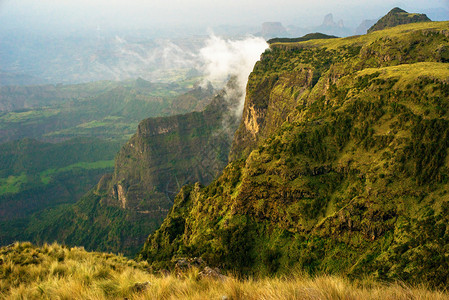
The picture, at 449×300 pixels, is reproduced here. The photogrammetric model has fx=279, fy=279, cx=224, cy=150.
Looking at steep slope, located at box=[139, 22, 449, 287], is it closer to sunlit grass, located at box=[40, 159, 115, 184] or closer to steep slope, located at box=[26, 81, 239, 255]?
steep slope, located at box=[26, 81, 239, 255]

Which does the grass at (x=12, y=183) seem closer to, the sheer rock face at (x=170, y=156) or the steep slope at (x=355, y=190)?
the sheer rock face at (x=170, y=156)

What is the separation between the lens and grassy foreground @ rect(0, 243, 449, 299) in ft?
21.9

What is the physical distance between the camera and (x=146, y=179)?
381 feet

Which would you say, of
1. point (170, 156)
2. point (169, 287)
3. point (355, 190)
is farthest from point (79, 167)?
point (169, 287)

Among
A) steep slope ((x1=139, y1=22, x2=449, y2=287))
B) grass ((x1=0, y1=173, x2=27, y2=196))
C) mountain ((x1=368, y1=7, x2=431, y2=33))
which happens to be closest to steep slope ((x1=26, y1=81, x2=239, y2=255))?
grass ((x1=0, y1=173, x2=27, y2=196))

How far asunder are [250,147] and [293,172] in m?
52.0

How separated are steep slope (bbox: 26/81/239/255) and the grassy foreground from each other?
9114 cm

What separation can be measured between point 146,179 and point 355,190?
334ft

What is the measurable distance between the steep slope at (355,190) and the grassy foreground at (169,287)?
38.8 ft

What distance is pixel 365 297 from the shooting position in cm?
643

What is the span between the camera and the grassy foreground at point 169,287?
668cm

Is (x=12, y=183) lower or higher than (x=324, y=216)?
lower

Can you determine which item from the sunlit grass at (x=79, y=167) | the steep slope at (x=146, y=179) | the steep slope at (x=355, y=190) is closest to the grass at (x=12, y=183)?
the sunlit grass at (x=79, y=167)

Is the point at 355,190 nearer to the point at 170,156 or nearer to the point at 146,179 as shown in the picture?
the point at 146,179
